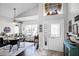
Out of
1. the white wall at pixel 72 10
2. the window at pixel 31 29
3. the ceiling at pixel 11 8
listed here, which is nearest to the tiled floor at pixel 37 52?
the window at pixel 31 29

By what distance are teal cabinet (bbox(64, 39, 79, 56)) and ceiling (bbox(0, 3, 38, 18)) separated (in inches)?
50.2

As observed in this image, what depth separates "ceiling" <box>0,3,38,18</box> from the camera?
2733 mm

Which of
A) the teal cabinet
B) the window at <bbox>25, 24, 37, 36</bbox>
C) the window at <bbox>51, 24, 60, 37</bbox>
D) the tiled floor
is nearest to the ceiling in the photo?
the window at <bbox>25, 24, 37, 36</bbox>

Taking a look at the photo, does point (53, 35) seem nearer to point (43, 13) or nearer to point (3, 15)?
point (43, 13)

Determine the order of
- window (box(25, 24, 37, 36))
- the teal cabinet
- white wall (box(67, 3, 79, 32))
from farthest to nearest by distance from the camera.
A: window (box(25, 24, 37, 36)) < white wall (box(67, 3, 79, 32)) < the teal cabinet

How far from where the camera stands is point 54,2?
2705 mm

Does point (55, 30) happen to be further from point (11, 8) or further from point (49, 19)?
point (11, 8)

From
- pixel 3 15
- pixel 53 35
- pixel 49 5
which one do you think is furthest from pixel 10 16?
pixel 53 35

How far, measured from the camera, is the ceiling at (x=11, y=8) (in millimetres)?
2733

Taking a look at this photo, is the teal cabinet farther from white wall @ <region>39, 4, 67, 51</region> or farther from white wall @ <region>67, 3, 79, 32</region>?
white wall @ <region>67, 3, 79, 32</region>

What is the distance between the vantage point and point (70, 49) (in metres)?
2.52

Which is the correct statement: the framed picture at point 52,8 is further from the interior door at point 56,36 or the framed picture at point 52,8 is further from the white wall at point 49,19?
the interior door at point 56,36

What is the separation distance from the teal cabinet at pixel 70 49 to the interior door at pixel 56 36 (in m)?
0.16

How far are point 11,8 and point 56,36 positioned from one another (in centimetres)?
139
